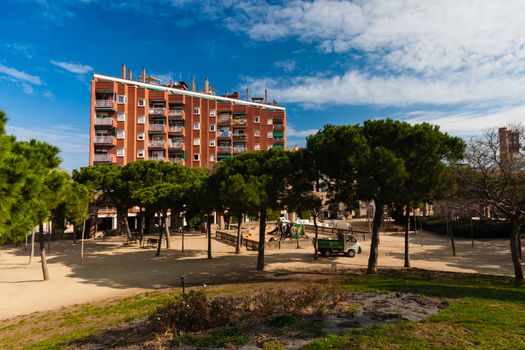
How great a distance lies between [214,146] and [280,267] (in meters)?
44.7

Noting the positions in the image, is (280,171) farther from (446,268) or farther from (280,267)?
(446,268)

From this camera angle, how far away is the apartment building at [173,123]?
54.9 m

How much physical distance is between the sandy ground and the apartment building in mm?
23792

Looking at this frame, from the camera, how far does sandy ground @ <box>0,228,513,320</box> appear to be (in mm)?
17156

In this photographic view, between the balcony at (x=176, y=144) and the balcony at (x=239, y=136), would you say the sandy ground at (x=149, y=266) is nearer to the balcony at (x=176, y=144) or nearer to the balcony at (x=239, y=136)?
the balcony at (x=176, y=144)

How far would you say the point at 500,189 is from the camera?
18359 millimetres

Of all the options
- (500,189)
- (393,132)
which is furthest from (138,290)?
(500,189)

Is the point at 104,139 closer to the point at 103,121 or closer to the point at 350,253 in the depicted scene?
the point at 103,121

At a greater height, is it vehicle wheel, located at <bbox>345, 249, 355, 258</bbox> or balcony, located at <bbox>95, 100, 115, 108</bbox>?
balcony, located at <bbox>95, 100, 115, 108</bbox>

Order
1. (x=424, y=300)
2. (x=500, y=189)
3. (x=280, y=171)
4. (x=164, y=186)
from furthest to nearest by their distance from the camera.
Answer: (x=164, y=186), (x=280, y=171), (x=500, y=189), (x=424, y=300)

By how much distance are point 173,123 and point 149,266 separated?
138 ft

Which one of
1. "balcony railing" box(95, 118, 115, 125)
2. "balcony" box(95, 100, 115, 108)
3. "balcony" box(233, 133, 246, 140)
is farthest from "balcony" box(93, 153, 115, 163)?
"balcony" box(233, 133, 246, 140)

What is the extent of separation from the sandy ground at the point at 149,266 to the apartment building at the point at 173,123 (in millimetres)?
23792

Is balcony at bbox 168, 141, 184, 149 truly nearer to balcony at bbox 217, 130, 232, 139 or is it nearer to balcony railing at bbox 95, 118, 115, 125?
balcony at bbox 217, 130, 232, 139
